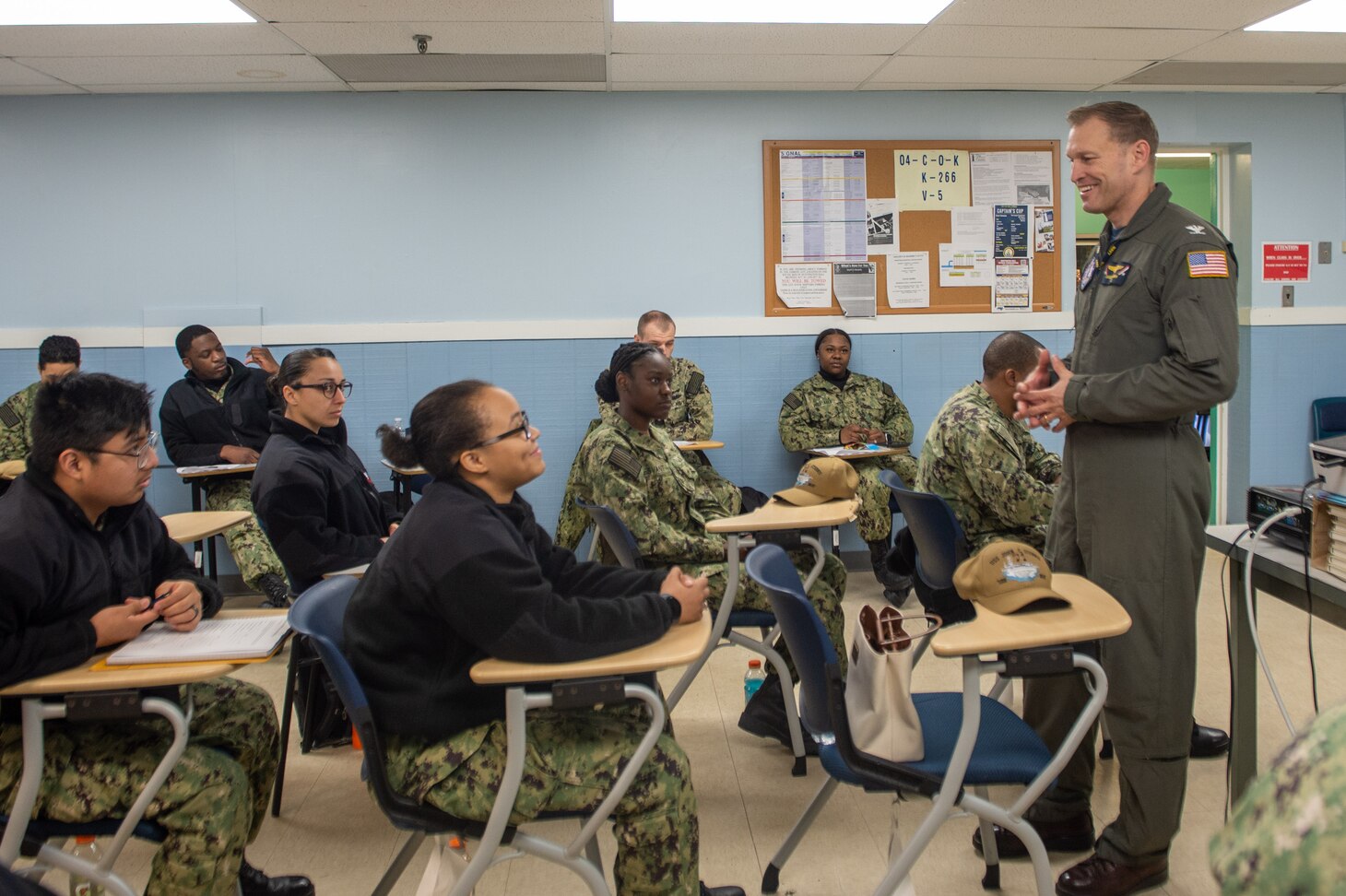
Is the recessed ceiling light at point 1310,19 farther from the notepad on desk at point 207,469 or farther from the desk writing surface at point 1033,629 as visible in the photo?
the notepad on desk at point 207,469

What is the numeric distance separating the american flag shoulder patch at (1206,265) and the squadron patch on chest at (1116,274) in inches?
5.0

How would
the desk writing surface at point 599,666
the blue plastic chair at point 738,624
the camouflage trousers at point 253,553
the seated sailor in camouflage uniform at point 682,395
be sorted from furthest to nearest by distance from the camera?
the seated sailor in camouflage uniform at point 682,395
the camouflage trousers at point 253,553
the blue plastic chair at point 738,624
the desk writing surface at point 599,666

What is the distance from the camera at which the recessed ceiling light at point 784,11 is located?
4309 mm

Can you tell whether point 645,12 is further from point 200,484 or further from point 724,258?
point 200,484

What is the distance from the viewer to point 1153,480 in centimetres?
213

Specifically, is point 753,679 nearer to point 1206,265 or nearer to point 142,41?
point 1206,265

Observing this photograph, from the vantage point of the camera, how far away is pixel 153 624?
204 cm

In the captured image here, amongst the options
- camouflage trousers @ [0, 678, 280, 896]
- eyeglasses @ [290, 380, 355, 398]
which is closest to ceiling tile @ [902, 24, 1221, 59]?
eyeglasses @ [290, 380, 355, 398]

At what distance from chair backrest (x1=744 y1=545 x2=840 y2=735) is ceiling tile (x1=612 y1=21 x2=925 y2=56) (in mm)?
3260

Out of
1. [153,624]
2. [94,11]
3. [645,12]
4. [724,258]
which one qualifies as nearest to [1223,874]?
[153,624]

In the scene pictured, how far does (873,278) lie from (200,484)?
12.2ft

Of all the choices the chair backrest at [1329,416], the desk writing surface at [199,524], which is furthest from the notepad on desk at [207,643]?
the chair backrest at [1329,416]

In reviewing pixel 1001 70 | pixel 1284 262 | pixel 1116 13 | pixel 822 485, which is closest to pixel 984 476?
pixel 822 485

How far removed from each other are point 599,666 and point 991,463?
166 centimetres
